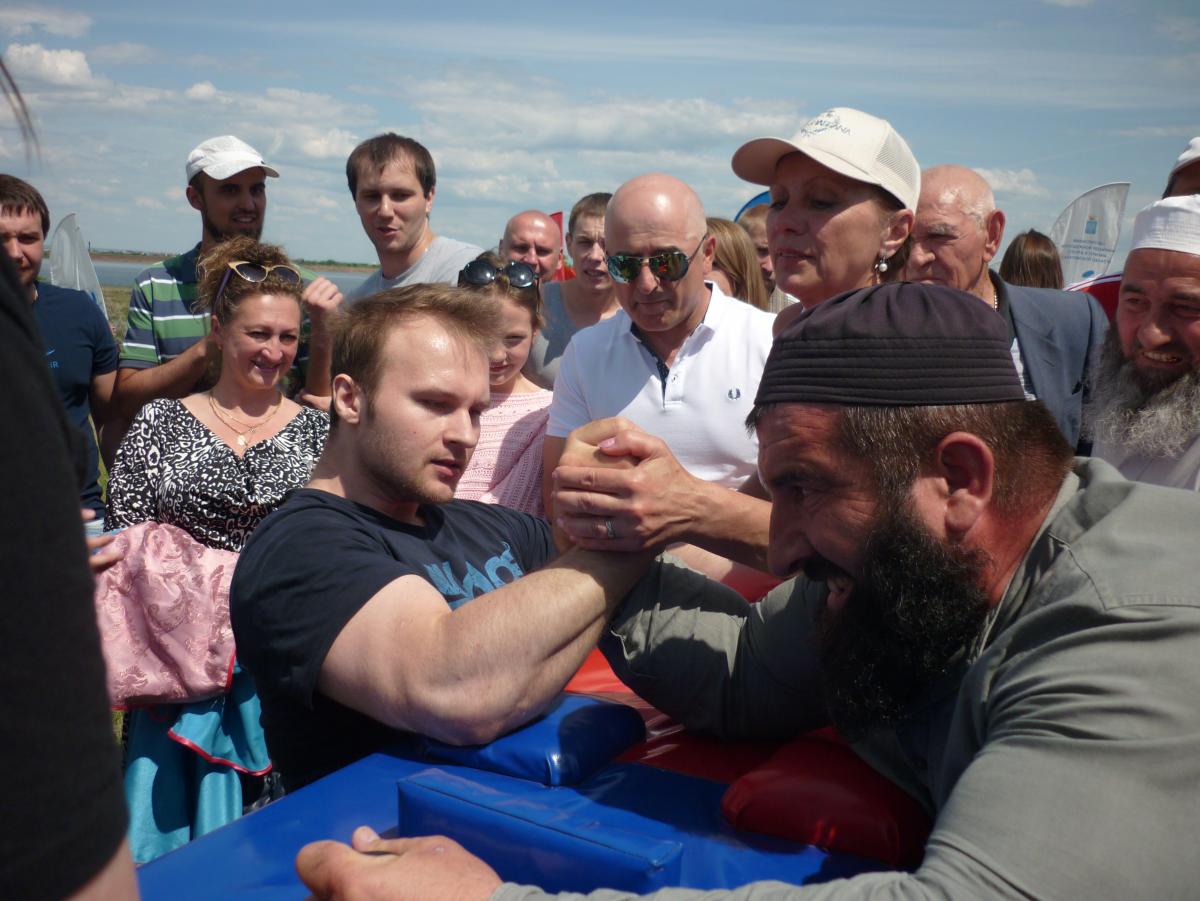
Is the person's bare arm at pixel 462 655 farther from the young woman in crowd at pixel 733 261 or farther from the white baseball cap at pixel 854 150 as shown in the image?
the young woman in crowd at pixel 733 261

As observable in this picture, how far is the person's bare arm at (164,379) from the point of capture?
423 centimetres

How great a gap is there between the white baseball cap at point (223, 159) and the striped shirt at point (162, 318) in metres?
0.43

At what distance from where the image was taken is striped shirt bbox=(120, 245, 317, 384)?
4438 millimetres

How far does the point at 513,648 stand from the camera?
6.46 feet

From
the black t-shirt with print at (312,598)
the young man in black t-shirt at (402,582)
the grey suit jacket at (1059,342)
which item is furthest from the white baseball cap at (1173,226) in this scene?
the black t-shirt with print at (312,598)

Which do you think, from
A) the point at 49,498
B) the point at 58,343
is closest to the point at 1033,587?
the point at 49,498

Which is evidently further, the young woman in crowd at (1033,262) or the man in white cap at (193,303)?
the young woman in crowd at (1033,262)

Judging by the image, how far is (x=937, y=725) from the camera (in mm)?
1745

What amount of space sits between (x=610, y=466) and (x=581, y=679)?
0.72 meters

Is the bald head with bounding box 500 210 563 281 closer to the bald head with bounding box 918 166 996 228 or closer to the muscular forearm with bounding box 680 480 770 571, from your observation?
the bald head with bounding box 918 166 996 228

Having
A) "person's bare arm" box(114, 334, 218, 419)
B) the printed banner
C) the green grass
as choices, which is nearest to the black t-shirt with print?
"person's bare arm" box(114, 334, 218, 419)

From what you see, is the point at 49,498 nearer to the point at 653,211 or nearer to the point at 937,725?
the point at 937,725

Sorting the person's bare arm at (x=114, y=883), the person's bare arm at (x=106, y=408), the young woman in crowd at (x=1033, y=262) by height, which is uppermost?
the young woman in crowd at (x=1033, y=262)

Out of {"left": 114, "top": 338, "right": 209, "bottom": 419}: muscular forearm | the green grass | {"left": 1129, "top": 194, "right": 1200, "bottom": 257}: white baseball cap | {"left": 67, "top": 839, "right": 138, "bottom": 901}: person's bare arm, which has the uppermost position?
{"left": 1129, "top": 194, "right": 1200, "bottom": 257}: white baseball cap
